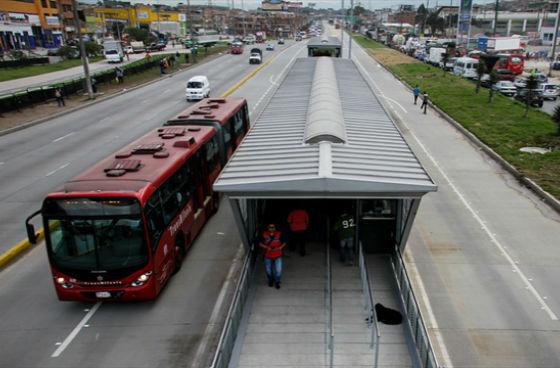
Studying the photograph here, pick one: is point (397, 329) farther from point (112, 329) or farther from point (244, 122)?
point (244, 122)

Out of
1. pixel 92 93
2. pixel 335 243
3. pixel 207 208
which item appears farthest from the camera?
pixel 92 93

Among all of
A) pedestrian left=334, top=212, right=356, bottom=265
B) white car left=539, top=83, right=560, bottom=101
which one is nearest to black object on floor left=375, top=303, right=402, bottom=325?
pedestrian left=334, top=212, right=356, bottom=265

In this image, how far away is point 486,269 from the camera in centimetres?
1216

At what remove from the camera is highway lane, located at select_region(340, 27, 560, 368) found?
9297 millimetres

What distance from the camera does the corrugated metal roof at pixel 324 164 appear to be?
870 centimetres

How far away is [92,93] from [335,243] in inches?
1284

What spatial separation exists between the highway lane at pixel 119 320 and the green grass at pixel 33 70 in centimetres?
4576

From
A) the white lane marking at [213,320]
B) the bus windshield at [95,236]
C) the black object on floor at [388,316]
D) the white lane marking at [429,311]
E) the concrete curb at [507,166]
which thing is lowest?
the concrete curb at [507,166]

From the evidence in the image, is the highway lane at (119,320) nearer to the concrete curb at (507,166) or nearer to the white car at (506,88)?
the concrete curb at (507,166)

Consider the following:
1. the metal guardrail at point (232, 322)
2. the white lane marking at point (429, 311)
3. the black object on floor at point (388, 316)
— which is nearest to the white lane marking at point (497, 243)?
the white lane marking at point (429, 311)

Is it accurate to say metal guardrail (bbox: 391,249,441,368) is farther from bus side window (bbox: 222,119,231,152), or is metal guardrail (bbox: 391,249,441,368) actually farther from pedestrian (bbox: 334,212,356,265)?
bus side window (bbox: 222,119,231,152)

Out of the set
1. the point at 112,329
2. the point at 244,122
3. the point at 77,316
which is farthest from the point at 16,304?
the point at 244,122

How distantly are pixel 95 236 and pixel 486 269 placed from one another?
30.3ft

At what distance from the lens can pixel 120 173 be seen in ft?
33.8
